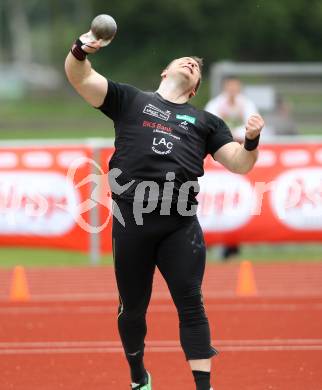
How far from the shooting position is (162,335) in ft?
32.0

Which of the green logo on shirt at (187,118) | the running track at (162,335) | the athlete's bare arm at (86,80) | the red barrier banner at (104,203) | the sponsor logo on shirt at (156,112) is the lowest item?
the running track at (162,335)

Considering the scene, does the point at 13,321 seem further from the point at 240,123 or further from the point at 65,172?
the point at 240,123

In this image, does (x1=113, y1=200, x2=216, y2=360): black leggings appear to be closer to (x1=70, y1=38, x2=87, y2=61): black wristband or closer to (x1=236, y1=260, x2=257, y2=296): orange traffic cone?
(x1=70, y1=38, x2=87, y2=61): black wristband

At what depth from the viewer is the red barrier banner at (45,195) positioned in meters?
14.6

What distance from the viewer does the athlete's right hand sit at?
6473 millimetres

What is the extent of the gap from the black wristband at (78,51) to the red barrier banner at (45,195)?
7.94m

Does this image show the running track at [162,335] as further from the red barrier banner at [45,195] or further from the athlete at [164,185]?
the athlete at [164,185]

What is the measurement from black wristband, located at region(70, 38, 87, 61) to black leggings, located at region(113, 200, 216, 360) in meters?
0.84

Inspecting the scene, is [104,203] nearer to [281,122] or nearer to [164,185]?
[281,122]

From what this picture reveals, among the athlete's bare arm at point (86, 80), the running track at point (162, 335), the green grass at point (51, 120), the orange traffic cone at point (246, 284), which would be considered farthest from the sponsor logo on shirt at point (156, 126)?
the green grass at point (51, 120)

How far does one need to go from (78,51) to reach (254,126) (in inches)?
40.3

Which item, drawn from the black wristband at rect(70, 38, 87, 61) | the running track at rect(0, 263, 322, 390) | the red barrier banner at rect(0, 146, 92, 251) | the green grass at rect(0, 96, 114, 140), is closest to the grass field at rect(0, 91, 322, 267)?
the green grass at rect(0, 96, 114, 140)

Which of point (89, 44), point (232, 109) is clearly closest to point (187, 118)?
point (89, 44)

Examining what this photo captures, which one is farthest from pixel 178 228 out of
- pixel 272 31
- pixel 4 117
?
pixel 272 31
